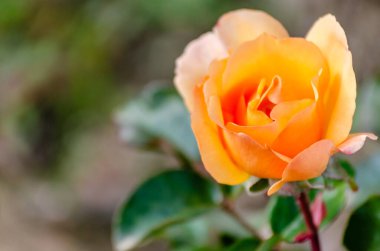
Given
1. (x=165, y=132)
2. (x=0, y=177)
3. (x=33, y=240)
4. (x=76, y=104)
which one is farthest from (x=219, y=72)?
(x=76, y=104)

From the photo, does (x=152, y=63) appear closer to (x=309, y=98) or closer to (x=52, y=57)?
(x=52, y=57)

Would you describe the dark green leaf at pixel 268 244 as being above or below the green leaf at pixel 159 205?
below

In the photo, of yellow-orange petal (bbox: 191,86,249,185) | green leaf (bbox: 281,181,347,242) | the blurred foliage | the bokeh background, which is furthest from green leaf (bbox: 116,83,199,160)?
the blurred foliage

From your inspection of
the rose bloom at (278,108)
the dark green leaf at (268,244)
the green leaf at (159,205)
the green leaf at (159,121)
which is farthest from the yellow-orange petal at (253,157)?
the green leaf at (159,121)

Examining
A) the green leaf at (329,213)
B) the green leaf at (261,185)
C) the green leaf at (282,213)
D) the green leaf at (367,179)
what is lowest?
the green leaf at (367,179)

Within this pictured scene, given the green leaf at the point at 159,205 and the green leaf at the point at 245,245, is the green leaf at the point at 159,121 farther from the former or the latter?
the green leaf at the point at 245,245
